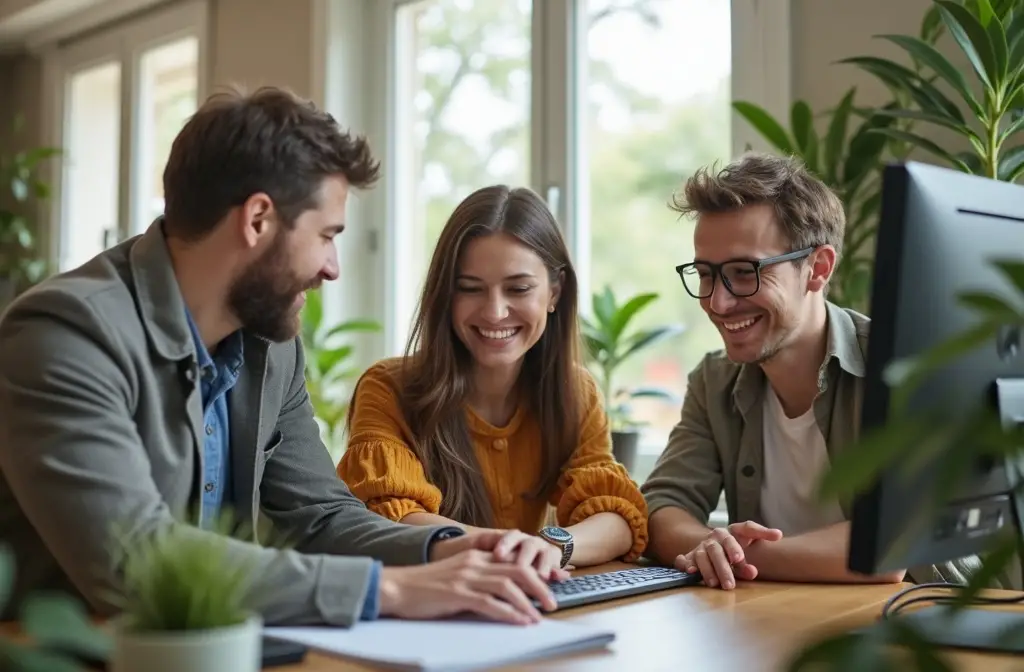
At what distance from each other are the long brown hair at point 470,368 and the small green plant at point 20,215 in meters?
3.62

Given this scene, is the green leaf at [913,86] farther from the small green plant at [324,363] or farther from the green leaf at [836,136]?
the small green plant at [324,363]

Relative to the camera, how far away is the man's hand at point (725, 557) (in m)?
1.61

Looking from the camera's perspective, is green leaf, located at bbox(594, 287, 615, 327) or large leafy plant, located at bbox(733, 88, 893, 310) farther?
green leaf, located at bbox(594, 287, 615, 327)

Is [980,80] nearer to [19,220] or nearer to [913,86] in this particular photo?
[913,86]

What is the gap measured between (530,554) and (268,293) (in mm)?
495

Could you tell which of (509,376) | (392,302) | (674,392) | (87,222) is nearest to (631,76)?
(674,392)


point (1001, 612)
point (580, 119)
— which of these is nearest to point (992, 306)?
point (1001, 612)

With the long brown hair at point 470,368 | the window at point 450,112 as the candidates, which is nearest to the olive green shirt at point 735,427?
the long brown hair at point 470,368

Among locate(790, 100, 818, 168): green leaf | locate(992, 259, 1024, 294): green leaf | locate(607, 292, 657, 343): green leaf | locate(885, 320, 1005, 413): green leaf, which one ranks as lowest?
locate(885, 320, 1005, 413): green leaf

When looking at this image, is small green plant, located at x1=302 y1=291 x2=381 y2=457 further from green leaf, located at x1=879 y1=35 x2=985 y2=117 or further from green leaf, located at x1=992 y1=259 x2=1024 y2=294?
green leaf, located at x1=992 y1=259 x2=1024 y2=294

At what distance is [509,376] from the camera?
217 centimetres

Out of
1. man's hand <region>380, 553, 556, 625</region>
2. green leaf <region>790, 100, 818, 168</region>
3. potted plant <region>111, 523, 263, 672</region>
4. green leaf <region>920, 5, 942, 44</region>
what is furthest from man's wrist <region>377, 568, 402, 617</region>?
green leaf <region>920, 5, 942, 44</region>

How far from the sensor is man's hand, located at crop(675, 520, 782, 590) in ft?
5.29

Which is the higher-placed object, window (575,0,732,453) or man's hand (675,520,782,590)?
window (575,0,732,453)
